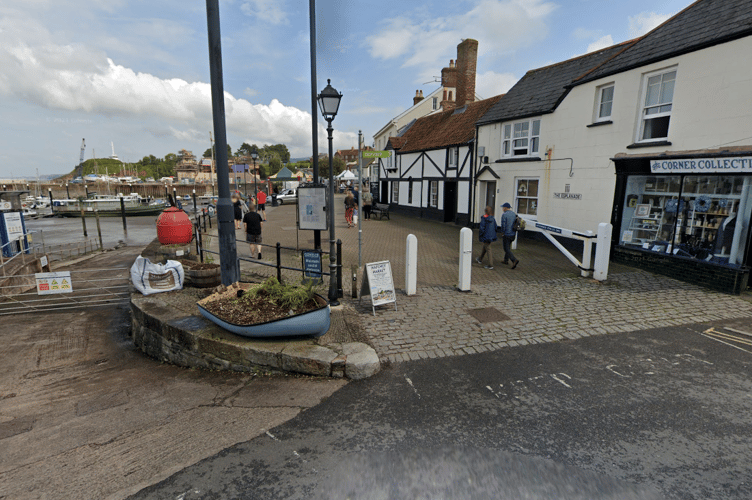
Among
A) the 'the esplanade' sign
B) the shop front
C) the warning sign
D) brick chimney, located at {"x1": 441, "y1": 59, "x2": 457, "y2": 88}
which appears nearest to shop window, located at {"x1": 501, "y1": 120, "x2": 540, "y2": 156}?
the shop front

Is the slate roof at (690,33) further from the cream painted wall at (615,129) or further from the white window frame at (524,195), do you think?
the white window frame at (524,195)

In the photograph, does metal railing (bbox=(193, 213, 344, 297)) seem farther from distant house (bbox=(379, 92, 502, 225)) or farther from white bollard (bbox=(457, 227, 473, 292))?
distant house (bbox=(379, 92, 502, 225))

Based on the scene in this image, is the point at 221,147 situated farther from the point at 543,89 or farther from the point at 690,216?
the point at 543,89

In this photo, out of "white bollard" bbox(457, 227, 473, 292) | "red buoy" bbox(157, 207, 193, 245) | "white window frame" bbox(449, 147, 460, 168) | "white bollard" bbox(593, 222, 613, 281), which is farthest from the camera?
"white window frame" bbox(449, 147, 460, 168)

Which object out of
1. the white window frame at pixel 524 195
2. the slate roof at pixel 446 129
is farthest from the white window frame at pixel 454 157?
the white window frame at pixel 524 195

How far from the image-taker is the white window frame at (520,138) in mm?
14903

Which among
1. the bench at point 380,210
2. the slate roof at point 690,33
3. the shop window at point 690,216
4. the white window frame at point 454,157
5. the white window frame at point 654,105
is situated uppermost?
the slate roof at point 690,33

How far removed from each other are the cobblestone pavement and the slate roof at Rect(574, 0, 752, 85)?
17.8 feet

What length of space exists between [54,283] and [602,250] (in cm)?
1268

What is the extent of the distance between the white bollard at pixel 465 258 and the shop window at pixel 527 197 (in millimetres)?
8171

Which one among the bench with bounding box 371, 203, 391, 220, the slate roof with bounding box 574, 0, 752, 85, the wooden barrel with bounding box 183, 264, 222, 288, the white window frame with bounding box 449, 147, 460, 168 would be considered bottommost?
the wooden barrel with bounding box 183, 264, 222, 288

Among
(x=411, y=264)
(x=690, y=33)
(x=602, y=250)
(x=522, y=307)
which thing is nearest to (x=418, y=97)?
(x=690, y=33)

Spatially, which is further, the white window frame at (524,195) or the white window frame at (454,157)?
the white window frame at (454,157)

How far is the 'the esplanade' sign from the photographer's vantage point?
7.55 m
